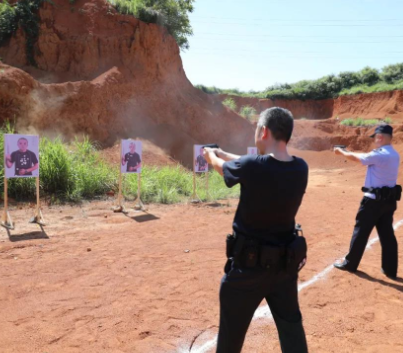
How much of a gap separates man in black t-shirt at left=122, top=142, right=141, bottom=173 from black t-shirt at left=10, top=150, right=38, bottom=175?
223 cm

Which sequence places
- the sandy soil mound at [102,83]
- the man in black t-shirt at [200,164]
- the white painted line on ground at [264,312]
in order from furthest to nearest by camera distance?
the sandy soil mound at [102,83] < the man in black t-shirt at [200,164] < the white painted line on ground at [264,312]

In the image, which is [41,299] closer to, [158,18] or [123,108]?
[123,108]

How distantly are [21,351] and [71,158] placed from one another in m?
7.67

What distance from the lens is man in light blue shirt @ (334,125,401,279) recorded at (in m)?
4.42

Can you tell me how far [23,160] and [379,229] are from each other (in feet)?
21.5

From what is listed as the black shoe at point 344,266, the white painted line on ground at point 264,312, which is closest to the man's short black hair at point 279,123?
the white painted line on ground at point 264,312

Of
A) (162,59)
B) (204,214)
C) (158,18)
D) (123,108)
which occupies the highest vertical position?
(158,18)

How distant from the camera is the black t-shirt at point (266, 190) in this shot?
2006mm

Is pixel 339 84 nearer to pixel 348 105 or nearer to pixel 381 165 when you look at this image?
pixel 348 105

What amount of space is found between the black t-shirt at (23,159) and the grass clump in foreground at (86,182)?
1467 mm

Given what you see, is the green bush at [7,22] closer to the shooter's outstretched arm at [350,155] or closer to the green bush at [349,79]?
the shooter's outstretched arm at [350,155]

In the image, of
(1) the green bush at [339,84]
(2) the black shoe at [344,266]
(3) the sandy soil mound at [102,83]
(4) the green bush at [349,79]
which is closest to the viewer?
(2) the black shoe at [344,266]

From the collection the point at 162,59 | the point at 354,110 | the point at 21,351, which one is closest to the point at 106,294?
the point at 21,351

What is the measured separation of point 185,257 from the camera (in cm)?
539
